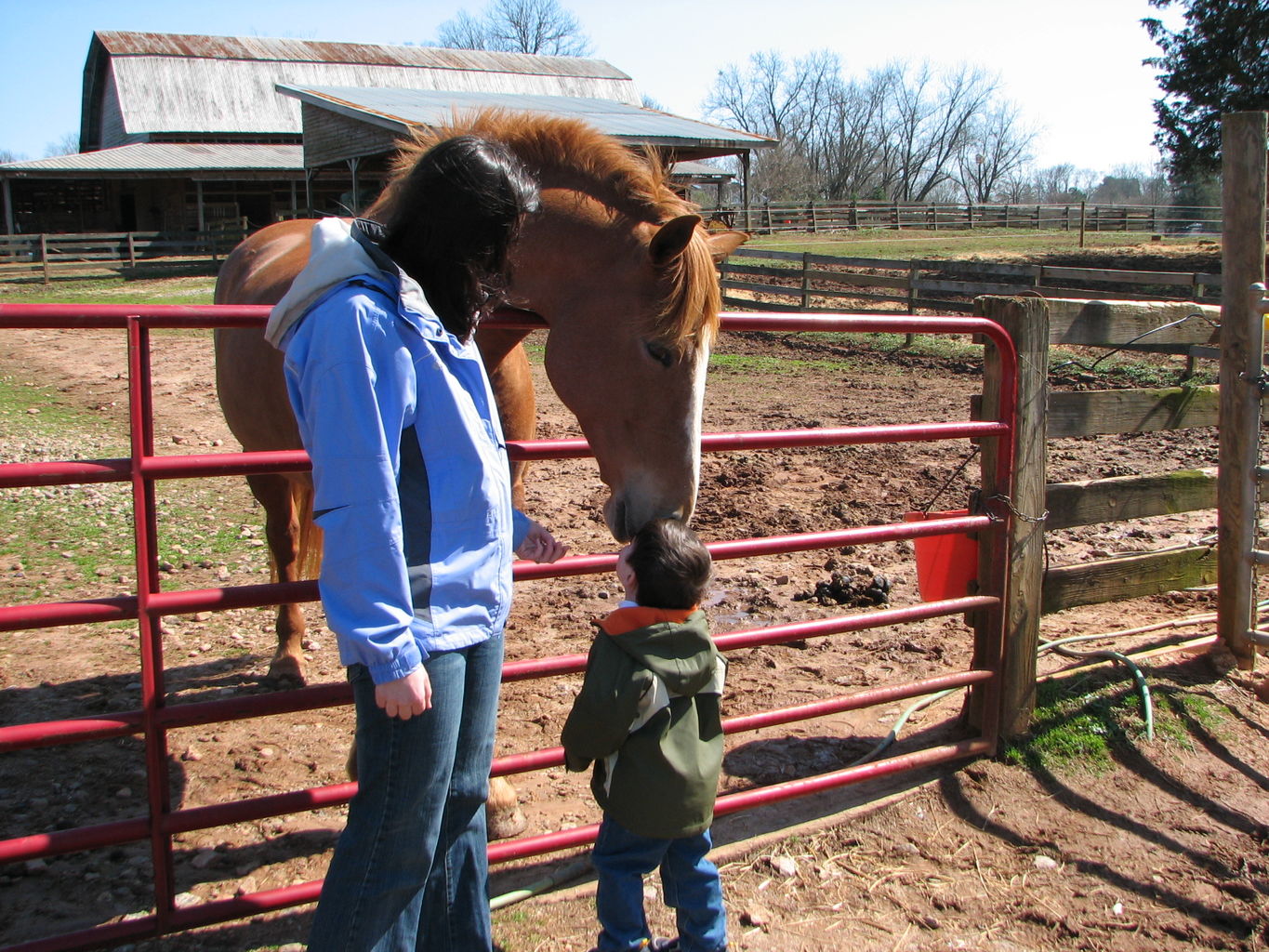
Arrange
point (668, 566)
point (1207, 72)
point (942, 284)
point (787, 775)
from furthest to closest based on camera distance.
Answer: point (1207, 72), point (942, 284), point (787, 775), point (668, 566)

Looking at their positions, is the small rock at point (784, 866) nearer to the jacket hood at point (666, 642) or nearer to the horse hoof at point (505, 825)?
the horse hoof at point (505, 825)

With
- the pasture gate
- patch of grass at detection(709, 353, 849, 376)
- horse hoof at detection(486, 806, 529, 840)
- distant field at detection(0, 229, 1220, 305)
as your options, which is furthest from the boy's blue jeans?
distant field at detection(0, 229, 1220, 305)

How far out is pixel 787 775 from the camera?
3305mm

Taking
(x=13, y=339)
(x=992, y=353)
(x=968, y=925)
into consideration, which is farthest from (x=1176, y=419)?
(x=13, y=339)

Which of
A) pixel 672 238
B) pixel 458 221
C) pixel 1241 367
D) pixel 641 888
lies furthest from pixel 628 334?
pixel 1241 367

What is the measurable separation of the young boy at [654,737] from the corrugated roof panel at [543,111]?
59.0 feet

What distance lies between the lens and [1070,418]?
11.7ft

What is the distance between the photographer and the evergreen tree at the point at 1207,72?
25.6m

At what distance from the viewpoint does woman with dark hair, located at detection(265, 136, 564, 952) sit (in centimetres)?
155

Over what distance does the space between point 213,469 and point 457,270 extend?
86 cm

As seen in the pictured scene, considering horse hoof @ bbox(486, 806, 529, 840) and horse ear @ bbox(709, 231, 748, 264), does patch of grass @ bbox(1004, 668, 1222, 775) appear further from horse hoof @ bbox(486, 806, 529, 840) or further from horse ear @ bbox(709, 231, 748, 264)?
horse ear @ bbox(709, 231, 748, 264)

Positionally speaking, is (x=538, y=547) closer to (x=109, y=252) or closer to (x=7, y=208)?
(x=109, y=252)

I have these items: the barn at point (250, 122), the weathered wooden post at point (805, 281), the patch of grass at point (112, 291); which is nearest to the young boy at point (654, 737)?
the weathered wooden post at point (805, 281)

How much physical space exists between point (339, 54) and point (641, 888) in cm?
4176
